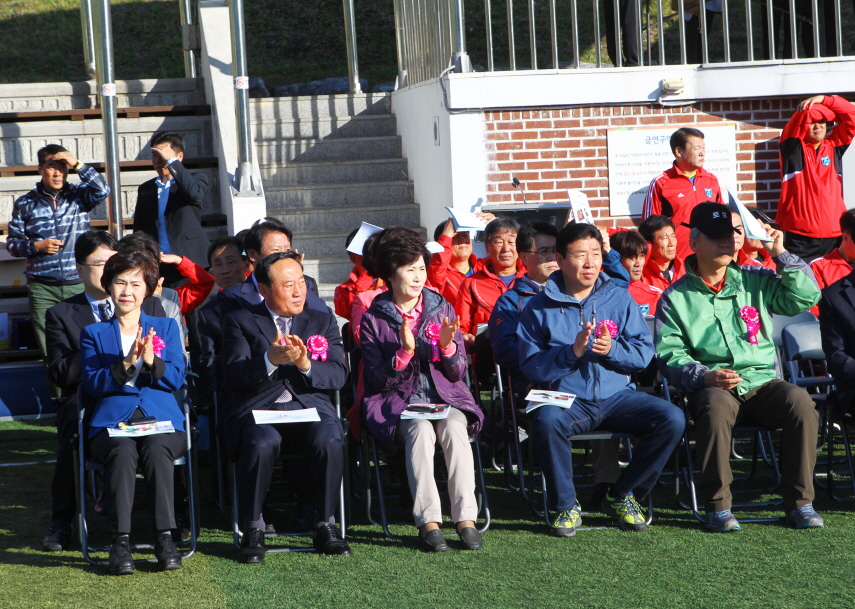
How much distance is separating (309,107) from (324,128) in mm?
281

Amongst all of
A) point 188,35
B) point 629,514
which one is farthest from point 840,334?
point 188,35

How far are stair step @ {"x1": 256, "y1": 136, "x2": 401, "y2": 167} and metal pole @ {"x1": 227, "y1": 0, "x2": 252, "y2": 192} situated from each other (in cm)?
129

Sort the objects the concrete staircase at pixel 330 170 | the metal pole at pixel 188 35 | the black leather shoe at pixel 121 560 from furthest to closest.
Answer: the metal pole at pixel 188 35 < the concrete staircase at pixel 330 170 < the black leather shoe at pixel 121 560

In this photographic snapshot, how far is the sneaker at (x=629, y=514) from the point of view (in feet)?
15.3

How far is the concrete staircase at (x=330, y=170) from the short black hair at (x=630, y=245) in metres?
3.14

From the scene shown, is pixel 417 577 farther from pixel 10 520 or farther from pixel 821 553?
pixel 10 520

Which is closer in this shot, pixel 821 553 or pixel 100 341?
pixel 821 553

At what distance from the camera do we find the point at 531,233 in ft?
18.3

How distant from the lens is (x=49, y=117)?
9461 mm

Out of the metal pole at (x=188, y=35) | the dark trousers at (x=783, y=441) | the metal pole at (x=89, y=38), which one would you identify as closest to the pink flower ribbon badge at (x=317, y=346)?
the dark trousers at (x=783, y=441)

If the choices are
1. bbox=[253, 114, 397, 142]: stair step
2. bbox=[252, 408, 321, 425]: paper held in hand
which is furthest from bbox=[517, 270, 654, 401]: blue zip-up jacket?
bbox=[253, 114, 397, 142]: stair step

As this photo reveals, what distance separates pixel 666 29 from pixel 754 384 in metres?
11.8

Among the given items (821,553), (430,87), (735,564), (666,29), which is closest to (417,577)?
(735,564)

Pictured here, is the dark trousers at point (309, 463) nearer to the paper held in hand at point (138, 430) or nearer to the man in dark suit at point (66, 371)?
the paper held in hand at point (138, 430)
